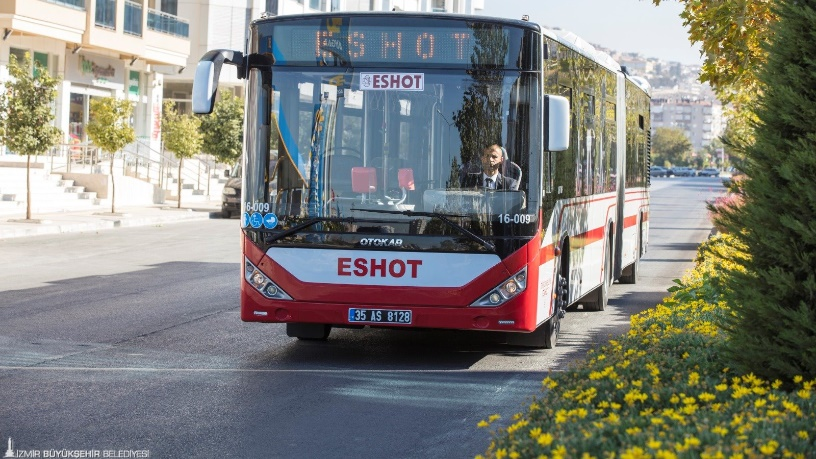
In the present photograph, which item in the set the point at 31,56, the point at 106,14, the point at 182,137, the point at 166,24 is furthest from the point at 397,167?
the point at 166,24

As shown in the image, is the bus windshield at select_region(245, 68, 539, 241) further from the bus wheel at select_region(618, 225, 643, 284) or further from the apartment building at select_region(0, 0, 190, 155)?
the apartment building at select_region(0, 0, 190, 155)

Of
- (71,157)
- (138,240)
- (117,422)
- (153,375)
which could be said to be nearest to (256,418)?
(117,422)

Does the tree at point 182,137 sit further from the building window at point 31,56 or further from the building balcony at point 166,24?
the building balcony at point 166,24

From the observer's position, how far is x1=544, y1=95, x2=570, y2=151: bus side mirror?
9.98 m

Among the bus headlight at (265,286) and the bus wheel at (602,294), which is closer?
the bus headlight at (265,286)

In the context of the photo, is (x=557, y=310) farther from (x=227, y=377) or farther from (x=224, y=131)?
(x=224, y=131)

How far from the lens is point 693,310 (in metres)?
11.1

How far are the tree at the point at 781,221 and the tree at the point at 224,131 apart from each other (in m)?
38.9

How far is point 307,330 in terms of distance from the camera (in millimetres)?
11531

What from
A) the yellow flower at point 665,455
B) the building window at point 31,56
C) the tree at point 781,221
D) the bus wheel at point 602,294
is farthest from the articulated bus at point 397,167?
the building window at point 31,56

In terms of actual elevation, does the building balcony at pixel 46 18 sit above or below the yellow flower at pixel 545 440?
above

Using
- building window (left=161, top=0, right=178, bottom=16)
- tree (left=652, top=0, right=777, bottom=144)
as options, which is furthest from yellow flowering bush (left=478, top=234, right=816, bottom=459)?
building window (left=161, top=0, right=178, bottom=16)

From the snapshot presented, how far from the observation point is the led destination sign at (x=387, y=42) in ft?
33.1

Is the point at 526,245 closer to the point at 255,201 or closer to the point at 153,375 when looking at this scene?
the point at 255,201
